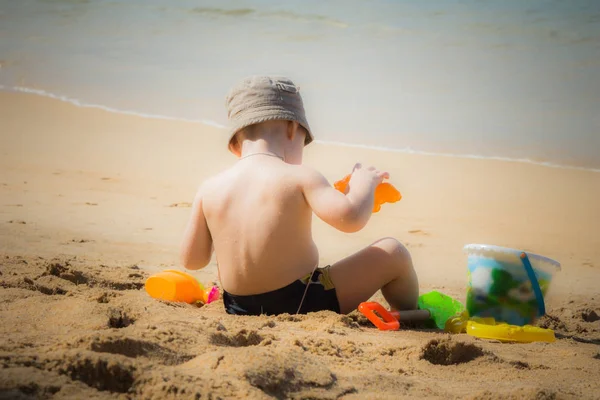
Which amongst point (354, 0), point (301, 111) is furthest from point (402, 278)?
point (354, 0)

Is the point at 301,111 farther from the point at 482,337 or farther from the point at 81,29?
the point at 81,29

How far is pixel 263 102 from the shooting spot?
2656 mm

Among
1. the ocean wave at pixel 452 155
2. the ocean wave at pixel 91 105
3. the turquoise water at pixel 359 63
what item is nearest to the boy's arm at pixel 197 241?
the ocean wave at pixel 452 155

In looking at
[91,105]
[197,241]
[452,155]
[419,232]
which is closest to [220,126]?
[91,105]

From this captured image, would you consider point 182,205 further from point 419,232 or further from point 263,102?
point 263,102

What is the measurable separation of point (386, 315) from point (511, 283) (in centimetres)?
55

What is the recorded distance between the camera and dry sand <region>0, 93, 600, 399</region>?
5.34 feet

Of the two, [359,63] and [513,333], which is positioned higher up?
[359,63]

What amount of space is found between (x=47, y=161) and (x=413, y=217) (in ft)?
11.9

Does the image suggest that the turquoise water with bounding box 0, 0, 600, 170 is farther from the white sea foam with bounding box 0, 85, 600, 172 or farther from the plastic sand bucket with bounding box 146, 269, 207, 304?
the plastic sand bucket with bounding box 146, 269, 207, 304

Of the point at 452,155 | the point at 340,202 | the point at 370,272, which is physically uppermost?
the point at 452,155

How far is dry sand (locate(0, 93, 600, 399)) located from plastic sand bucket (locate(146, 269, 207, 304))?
11 centimetres

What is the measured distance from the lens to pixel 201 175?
682cm

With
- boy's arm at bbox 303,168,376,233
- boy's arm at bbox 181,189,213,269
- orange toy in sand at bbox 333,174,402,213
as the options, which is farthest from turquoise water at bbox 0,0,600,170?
boy's arm at bbox 303,168,376,233
